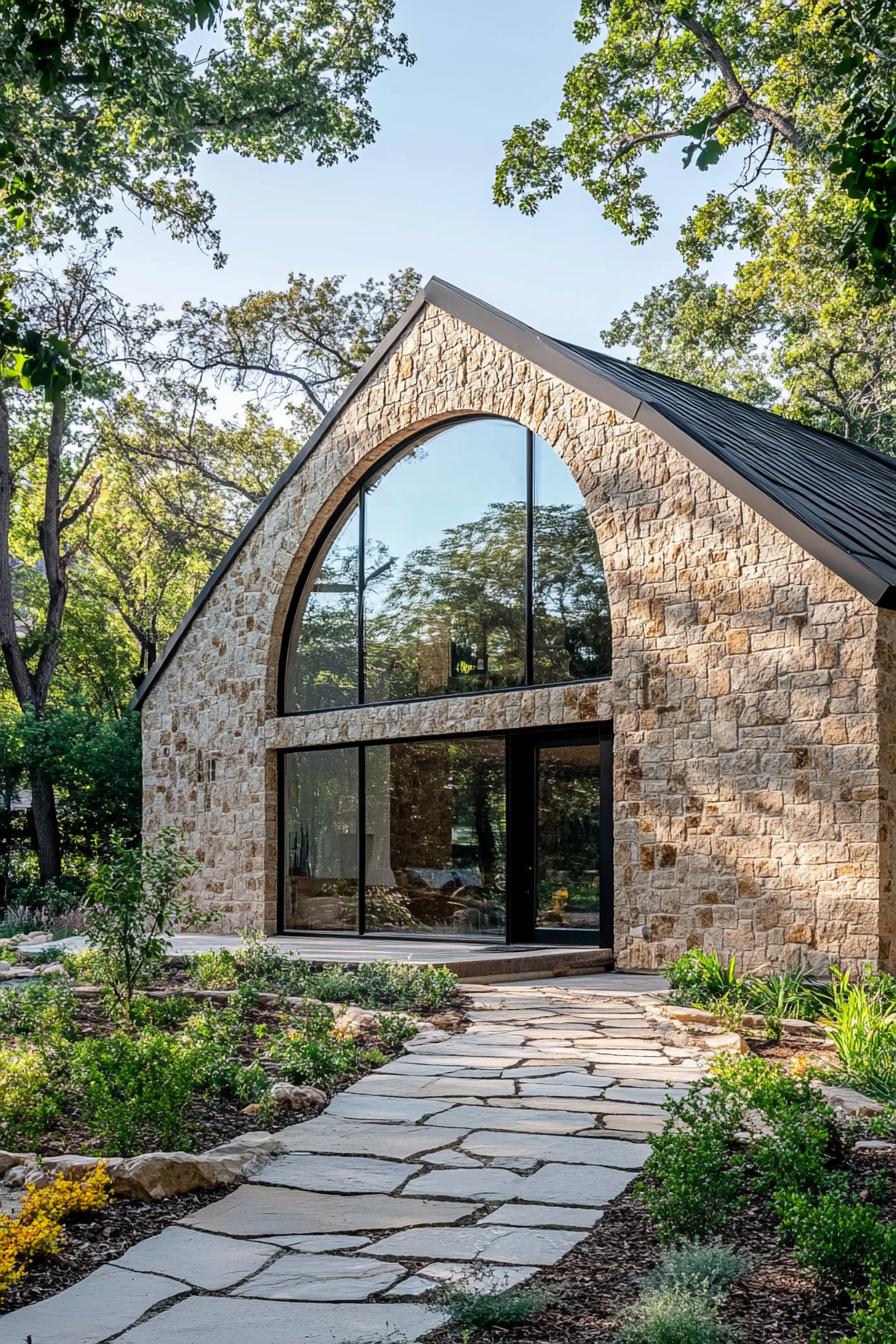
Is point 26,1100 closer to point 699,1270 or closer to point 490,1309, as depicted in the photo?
point 490,1309

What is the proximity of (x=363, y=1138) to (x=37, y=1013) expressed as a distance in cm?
278

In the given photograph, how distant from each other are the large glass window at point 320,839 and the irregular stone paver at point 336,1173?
28.7 ft

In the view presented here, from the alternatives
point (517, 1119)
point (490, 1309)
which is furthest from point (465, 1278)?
point (517, 1119)

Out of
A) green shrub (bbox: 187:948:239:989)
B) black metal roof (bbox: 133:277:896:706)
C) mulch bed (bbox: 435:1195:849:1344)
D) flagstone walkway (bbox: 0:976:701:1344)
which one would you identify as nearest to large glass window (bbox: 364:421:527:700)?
black metal roof (bbox: 133:277:896:706)

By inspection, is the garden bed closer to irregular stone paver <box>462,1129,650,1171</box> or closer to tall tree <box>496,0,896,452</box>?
irregular stone paver <box>462,1129,650,1171</box>

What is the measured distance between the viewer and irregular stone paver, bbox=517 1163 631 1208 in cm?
420

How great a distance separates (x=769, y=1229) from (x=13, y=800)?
18900 mm

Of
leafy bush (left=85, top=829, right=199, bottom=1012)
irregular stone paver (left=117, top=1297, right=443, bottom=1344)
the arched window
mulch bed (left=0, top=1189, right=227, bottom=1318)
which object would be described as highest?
the arched window

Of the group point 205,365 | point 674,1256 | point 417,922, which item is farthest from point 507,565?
point 205,365

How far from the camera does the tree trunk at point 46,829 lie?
2005cm

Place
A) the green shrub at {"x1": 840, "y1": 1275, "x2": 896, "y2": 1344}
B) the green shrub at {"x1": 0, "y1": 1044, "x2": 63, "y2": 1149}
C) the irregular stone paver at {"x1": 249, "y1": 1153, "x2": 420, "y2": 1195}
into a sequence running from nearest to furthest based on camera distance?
the green shrub at {"x1": 840, "y1": 1275, "x2": 896, "y2": 1344} < the irregular stone paver at {"x1": 249, "y1": 1153, "x2": 420, "y2": 1195} < the green shrub at {"x1": 0, "y1": 1044, "x2": 63, "y2": 1149}

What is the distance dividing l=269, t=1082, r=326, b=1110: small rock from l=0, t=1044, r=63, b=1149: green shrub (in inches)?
36.9

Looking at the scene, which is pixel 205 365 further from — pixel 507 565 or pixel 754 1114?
pixel 754 1114

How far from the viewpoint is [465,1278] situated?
342 centimetres
